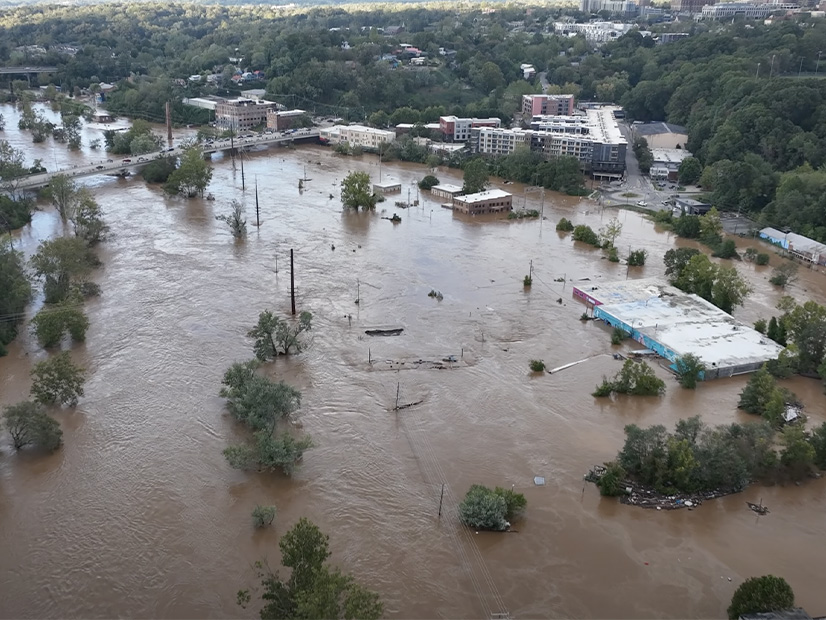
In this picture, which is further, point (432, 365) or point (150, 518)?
point (432, 365)

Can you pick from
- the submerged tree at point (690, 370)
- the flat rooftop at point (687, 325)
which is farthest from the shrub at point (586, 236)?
the submerged tree at point (690, 370)

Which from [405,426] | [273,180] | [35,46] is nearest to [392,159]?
[273,180]

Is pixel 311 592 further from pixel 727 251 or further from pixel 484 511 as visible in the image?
pixel 727 251

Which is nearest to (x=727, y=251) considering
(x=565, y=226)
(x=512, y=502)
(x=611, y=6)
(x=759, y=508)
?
(x=565, y=226)

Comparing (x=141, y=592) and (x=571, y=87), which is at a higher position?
(x=571, y=87)

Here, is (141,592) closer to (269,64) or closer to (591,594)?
(591,594)

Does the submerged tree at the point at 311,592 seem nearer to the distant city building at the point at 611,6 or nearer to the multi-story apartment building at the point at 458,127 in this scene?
the multi-story apartment building at the point at 458,127
